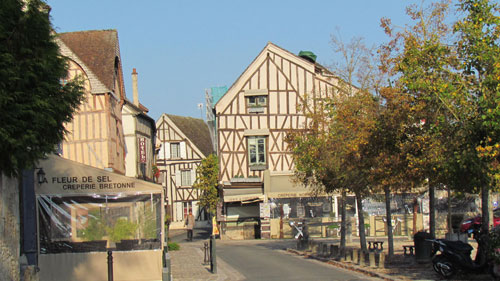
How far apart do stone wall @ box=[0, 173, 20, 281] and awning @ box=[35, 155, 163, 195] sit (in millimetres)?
4243

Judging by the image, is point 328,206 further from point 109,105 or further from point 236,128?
point 109,105

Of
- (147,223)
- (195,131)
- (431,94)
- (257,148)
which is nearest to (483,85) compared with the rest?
(431,94)

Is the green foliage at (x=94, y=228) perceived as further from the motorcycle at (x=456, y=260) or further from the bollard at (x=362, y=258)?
the motorcycle at (x=456, y=260)

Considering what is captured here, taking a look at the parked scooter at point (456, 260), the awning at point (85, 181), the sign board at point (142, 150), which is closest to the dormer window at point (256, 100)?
the sign board at point (142, 150)

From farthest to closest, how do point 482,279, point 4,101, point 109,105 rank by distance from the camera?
point 109,105, point 482,279, point 4,101

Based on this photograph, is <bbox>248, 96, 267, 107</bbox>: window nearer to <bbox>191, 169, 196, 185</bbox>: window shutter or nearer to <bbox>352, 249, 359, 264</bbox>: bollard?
<bbox>191, 169, 196, 185</bbox>: window shutter

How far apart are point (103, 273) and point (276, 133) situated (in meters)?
22.6

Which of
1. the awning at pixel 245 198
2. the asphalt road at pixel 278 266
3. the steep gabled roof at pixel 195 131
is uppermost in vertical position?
→ the steep gabled roof at pixel 195 131

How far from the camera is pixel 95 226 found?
1530 centimetres

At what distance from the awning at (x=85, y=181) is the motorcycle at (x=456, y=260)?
6.29 meters

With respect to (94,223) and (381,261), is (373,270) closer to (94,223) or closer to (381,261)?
(381,261)

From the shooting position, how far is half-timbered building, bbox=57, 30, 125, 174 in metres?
25.2

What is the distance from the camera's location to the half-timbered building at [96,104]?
82.8ft

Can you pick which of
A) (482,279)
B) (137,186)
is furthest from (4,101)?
(482,279)
